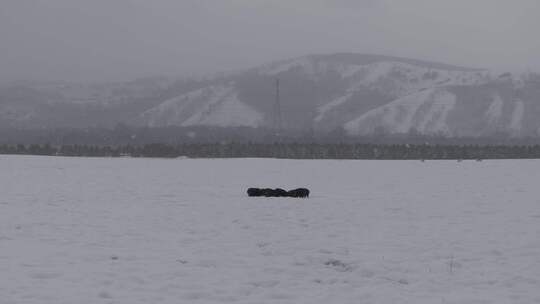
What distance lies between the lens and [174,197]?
28734mm

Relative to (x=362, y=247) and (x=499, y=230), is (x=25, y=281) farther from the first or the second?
(x=499, y=230)

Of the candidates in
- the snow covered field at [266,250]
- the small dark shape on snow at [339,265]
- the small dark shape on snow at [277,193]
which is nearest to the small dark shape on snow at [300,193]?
the small dark shape on snow at [277,193]

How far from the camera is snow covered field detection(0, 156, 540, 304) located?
1130 cm

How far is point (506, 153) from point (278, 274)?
105 metres

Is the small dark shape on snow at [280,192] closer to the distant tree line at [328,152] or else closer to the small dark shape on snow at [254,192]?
the small dark shape on snow at [254,192]

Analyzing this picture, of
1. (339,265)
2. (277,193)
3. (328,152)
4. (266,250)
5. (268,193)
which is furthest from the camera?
(328,152)

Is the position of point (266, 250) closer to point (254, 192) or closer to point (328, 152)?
point (254, 192)

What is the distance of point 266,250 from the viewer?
1541cm

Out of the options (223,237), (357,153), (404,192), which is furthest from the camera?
(357,153)

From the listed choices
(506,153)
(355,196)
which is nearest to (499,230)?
(355,196)

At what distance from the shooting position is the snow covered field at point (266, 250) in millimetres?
11297

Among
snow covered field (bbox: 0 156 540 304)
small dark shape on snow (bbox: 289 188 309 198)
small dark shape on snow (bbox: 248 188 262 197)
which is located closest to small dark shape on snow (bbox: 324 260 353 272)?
snow covered field (bbox: 0 156 540 304)

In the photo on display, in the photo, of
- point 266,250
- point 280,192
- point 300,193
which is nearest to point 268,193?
point 280,192

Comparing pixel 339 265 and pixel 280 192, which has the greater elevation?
pixel 280 192
